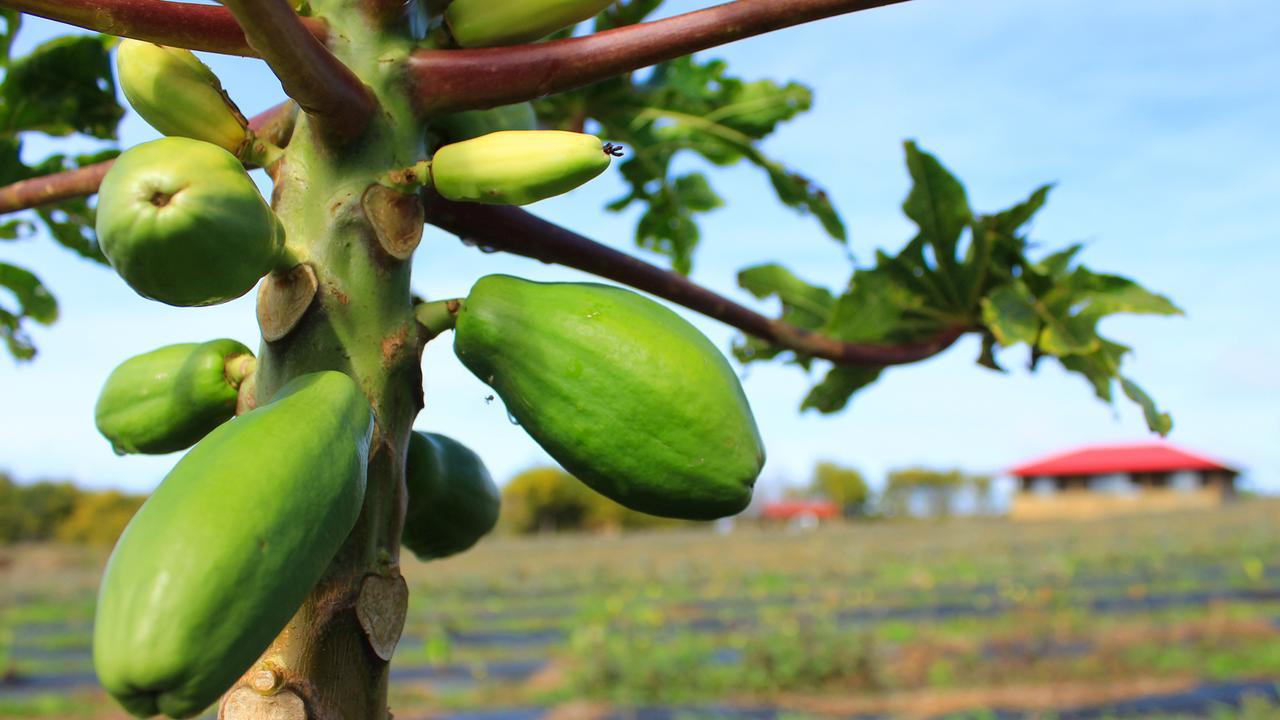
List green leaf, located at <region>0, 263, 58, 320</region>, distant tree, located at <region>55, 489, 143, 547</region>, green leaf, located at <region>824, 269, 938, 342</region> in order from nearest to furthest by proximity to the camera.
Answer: green leaf, located at <region>824, 269, 938, 342</region> → green leaf, located at <region>0, 263, 58, 320</region> → distant tree, located at <region>55, 489, 143, 547</region>

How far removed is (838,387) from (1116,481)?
60.8 metres

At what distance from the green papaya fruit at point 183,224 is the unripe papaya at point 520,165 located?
0.18 metres

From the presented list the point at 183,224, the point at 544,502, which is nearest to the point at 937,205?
the point at 183,224

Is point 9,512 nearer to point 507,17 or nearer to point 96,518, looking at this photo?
point 96,518

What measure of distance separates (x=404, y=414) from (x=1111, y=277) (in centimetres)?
131

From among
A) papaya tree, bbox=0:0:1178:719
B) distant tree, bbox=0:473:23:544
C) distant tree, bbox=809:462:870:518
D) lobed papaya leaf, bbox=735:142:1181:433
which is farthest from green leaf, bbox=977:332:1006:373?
distant tree, bbox=809:462:870:518

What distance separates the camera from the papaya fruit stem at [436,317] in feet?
3.73

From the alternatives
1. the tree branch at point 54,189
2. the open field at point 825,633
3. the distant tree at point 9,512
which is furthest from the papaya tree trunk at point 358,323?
the distant tree at point 9,512

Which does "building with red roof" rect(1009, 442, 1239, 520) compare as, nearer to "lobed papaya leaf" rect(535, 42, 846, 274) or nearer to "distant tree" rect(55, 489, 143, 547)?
"distant tree" rect(55, 489, 143, 547)

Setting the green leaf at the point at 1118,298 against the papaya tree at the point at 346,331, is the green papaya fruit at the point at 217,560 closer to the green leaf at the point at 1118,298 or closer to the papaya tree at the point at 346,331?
the papaya tree at the point at 346,331

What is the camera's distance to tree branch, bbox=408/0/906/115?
42.1 inches

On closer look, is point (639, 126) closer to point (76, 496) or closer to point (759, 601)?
point (759, 601)

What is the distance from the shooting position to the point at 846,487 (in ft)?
207

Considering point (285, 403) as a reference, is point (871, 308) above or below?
above
